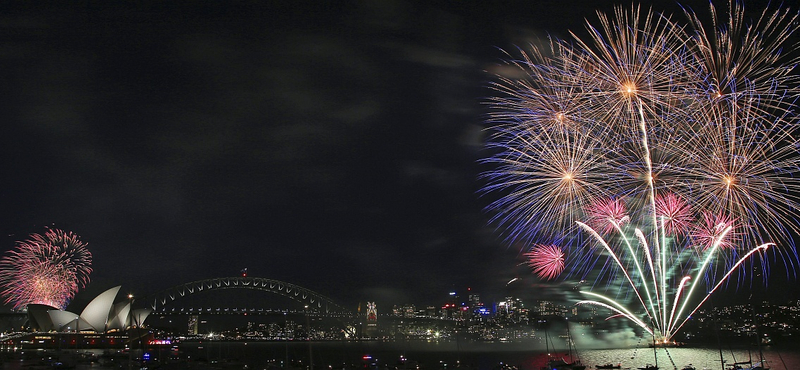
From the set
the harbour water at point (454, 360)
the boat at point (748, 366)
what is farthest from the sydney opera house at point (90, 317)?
the boat at point (748, 366)

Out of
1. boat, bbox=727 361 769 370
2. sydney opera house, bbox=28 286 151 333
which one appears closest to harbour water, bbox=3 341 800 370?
boat, bbox=727 361 769 370

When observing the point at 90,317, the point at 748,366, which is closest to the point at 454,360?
the point at 748,366

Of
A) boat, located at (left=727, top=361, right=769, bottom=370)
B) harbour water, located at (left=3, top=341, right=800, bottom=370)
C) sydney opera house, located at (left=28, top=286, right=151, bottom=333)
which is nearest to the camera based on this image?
boat, located at (left=727, top=361, right=769, bottom=370)

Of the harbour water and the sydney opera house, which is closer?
the harbour water

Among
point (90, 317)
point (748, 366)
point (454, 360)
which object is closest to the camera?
point (748, 366)

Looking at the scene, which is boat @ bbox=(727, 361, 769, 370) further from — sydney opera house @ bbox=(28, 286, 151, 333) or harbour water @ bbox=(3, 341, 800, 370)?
sydney opera house @ bbox=(28, 286, 151, 333)

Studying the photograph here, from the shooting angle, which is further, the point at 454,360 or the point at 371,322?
the point at 371,322

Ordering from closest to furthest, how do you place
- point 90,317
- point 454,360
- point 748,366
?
point 748,366 < point 454,360 < point 90,317

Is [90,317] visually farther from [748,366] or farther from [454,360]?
[748,366]

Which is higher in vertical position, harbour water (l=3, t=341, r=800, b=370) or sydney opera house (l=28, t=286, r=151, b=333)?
sydney opera house (l=28, t=286, r=151, b=333)
